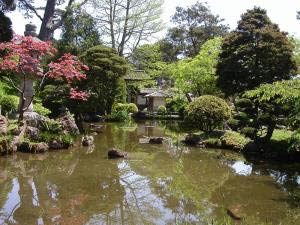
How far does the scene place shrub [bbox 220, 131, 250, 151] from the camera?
1539cm

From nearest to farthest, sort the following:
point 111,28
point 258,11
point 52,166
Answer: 1. point 52,166
2. point 258,11
3. point 111,28

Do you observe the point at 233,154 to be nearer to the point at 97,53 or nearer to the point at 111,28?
the point at 97,53

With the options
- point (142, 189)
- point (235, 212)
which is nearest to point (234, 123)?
point (142, 189)

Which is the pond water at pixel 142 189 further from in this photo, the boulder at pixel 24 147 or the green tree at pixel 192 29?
the green tree at pixel 192 29

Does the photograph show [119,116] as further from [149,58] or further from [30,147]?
[30,147]

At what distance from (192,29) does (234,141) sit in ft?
102

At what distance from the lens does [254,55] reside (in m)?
17.5

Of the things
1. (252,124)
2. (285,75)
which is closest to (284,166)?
(252,124)

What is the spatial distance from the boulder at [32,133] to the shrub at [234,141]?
313 inches

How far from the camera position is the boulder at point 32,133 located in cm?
1366

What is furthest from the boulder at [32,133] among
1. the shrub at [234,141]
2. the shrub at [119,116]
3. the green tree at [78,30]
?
the shrub at [119,116]

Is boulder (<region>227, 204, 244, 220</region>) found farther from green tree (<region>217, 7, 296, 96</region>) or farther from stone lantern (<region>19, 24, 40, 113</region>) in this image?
green tree (<region>217, 7, 296, 96</region>)

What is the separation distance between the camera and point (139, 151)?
14.7 meters

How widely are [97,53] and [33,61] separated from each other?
18.3 feet
